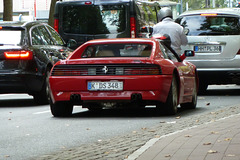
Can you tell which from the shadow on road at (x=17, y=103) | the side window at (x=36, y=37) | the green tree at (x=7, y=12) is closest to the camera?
the side window at (x=36, y=37)

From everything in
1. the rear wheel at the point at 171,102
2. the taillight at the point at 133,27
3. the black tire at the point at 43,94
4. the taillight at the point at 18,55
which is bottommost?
the black tire at the point at 43,94

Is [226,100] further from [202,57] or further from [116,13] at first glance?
[116,13]

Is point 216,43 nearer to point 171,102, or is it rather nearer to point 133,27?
point 133,27

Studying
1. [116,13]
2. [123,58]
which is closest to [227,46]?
[116,13]

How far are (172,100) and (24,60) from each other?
383 cm

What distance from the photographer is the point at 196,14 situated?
17.4 metres

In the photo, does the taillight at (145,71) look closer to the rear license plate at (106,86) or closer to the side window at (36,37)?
the rear license plate at (106,86)

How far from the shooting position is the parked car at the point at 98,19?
65.8ft

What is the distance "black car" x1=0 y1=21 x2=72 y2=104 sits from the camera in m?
14.6

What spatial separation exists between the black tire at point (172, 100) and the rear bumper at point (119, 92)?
4.1 inches

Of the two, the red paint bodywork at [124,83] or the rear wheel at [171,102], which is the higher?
the red paint bodywork at [124,83]

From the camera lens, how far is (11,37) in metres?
14.9

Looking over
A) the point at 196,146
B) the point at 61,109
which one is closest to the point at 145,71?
the point at 61,109

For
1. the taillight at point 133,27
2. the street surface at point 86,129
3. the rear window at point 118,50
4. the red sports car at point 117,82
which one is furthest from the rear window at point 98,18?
the red sports car at point 117,82
